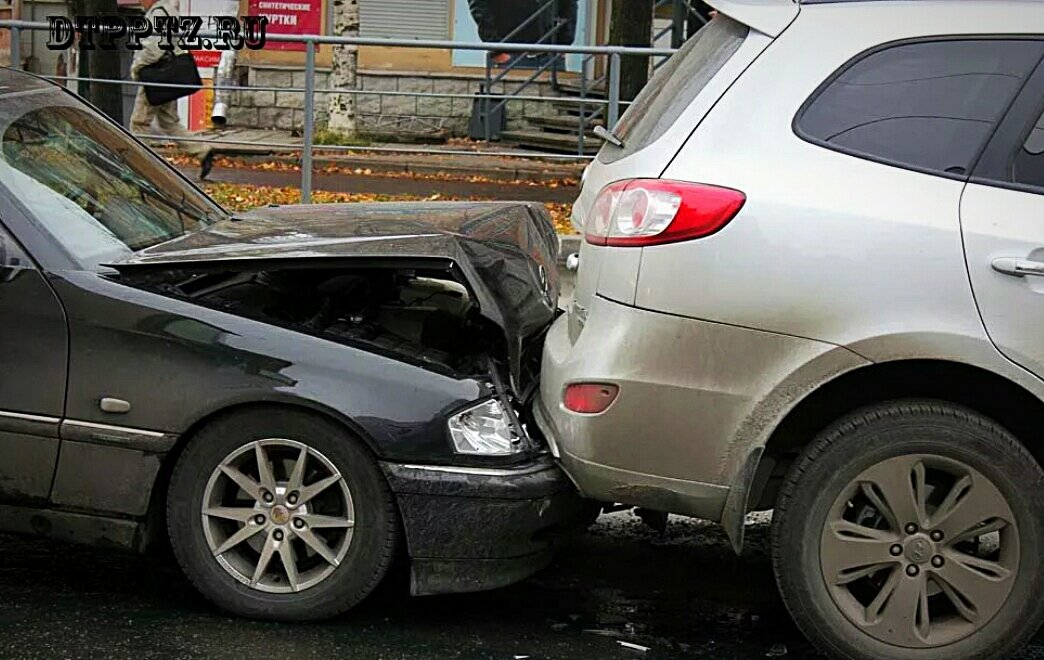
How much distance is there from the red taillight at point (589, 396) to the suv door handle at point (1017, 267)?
1.07 m

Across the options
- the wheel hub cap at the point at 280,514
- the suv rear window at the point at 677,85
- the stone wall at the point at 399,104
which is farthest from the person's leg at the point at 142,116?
the wheel hub cap at the point at 280,514

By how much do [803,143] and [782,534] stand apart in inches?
42.9

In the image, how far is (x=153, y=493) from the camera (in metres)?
4.35

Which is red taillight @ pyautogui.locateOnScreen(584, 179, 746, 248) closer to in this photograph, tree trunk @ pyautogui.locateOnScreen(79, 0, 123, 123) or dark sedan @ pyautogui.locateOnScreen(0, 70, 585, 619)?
dark sedan @ pyautogui.locateOnScreen(0, 70, 585, 619)

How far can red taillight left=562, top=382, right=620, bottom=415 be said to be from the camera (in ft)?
13.1

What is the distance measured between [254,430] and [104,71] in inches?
344

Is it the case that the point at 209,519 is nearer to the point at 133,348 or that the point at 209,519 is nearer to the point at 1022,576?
the point at 133,348

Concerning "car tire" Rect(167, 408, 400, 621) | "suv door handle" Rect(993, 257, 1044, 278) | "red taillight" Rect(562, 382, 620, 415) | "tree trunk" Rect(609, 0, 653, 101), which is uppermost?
"tree trunk" Rect(609, 0, 653, 101)

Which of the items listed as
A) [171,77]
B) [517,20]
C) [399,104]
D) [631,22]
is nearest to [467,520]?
[171,77]

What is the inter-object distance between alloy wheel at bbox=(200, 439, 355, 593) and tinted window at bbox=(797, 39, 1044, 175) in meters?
1.73

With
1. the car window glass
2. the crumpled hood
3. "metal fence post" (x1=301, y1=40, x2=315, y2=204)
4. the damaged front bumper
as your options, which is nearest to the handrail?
"metal fence post" (x1=301, y1=40, x2=315, y2=204)

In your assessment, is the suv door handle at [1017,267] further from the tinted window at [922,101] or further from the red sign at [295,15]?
the red sign at [295,15]

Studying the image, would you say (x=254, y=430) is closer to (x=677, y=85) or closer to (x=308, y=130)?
(x=677, y=85)

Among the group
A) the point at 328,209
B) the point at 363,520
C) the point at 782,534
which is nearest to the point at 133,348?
the point at 363,520
